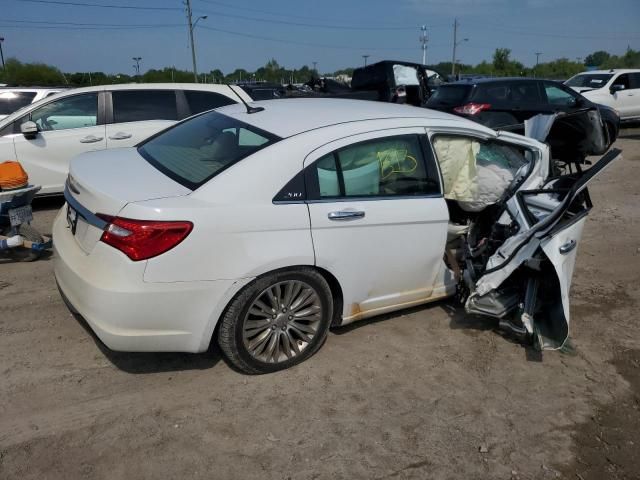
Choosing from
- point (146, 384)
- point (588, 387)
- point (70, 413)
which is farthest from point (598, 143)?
point (70, 413)

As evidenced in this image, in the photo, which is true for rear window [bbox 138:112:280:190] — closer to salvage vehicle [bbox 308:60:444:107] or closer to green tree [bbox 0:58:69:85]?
salvage vehicle [bbox 308:60:444:107]

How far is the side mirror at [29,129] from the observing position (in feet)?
21.2

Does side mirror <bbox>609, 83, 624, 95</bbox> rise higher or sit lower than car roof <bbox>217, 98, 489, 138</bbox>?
lower

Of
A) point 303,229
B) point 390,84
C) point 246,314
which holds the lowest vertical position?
point 246,314

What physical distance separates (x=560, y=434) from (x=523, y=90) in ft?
30.4

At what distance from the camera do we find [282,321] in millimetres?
3252

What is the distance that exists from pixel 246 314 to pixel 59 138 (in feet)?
16.3

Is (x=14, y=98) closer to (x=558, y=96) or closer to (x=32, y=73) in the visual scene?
(x=558, y=96)

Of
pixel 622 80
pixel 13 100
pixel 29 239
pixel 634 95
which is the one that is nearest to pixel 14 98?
pixel 13 100

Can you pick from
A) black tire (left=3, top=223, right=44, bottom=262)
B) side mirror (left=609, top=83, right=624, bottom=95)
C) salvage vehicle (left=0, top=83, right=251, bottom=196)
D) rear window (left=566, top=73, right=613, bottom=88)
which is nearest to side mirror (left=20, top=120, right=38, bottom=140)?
salvage vehicle (left=0, top=83, right=251, bottom=196)

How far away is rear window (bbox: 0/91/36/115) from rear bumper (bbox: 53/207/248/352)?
287 inches

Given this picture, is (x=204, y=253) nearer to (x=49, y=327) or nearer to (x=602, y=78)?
(x=49, y=327)

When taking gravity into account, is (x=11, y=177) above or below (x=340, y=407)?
above

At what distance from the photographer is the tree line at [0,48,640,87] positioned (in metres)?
43.3
